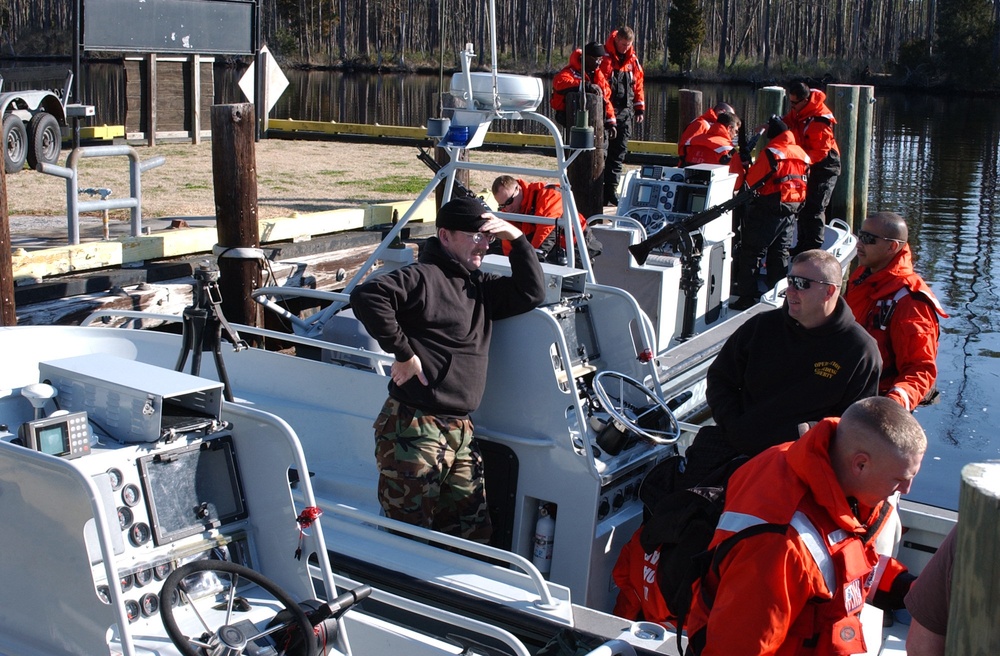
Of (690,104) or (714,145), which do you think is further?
(690,104)

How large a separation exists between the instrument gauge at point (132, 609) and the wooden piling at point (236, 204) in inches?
178

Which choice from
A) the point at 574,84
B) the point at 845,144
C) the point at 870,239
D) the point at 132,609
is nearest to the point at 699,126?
the point at 574,84

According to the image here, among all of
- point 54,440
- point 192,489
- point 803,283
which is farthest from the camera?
point 803,283

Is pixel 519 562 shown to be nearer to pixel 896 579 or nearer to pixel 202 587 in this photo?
pixel 202 587

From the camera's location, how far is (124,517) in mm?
3330

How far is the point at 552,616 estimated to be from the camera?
13.2 ft

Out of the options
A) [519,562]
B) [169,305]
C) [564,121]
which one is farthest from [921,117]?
[519,562]

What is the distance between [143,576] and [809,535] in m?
2.02

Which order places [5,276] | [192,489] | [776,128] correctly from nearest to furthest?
[192,489] < [5,276] < [776,128]

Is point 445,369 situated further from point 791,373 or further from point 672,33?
point 672,33

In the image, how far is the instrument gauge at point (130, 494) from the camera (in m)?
3.33

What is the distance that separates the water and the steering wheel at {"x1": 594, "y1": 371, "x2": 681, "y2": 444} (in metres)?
3.74

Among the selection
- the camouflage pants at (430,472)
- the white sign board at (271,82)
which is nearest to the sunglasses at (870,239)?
the camouflage pants at (430,472)

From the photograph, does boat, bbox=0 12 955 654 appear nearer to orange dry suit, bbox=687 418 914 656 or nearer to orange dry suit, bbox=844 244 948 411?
orange dry suit, bbox=844 244 948 411
